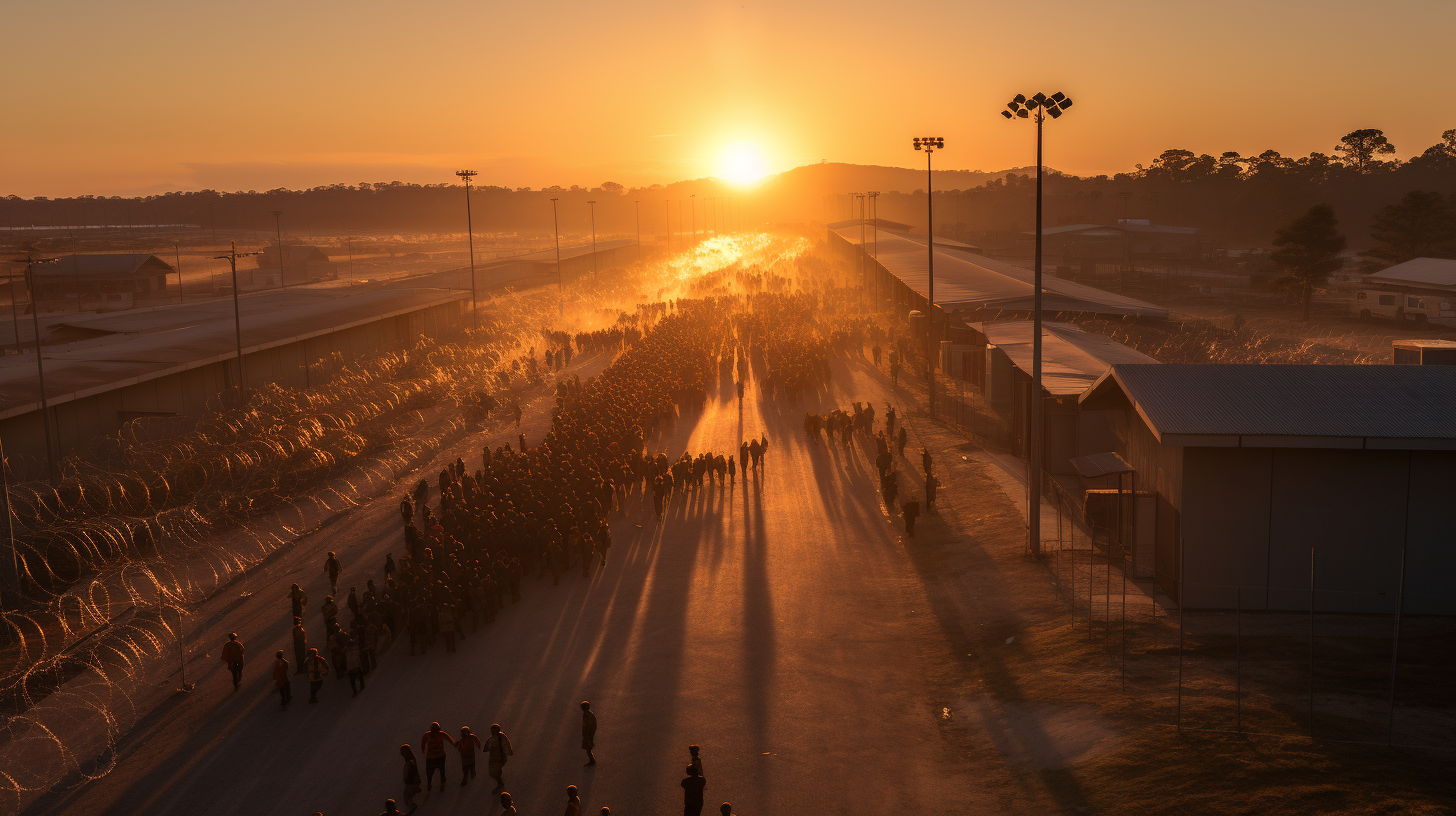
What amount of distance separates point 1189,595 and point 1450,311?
4222cm

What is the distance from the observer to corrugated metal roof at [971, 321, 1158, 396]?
21938mm

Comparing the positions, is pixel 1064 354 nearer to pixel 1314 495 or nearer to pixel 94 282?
pixel 1314 495

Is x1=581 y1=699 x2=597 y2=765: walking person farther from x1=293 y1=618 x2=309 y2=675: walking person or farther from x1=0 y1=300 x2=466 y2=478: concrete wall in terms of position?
x1=0 y1=300 x2=466 y2=478: concrete wall

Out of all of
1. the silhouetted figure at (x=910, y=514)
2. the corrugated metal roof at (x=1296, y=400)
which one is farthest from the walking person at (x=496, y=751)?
the silhouetted figure at (x=910, y=514)

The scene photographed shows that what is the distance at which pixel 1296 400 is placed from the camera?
1387 cm

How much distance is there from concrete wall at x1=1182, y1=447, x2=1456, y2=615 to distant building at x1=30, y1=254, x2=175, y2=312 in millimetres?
63467

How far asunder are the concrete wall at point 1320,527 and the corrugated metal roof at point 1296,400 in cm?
45

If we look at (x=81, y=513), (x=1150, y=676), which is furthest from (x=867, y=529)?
(x=81, y=513)

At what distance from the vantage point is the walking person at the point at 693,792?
31.1 feet

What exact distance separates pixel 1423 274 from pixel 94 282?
77190mm

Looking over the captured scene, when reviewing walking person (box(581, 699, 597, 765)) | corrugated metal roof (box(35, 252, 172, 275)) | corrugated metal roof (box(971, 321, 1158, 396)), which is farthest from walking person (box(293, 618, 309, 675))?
corrugated metal roof (box(35, 252, 172, 275))

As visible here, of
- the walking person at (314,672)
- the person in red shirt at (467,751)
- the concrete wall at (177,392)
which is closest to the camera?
the person in red shirt at (467,751)

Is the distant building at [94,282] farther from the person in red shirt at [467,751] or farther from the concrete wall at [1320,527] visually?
the concrete wall at [1320,527]

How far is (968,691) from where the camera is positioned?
1230 cm
